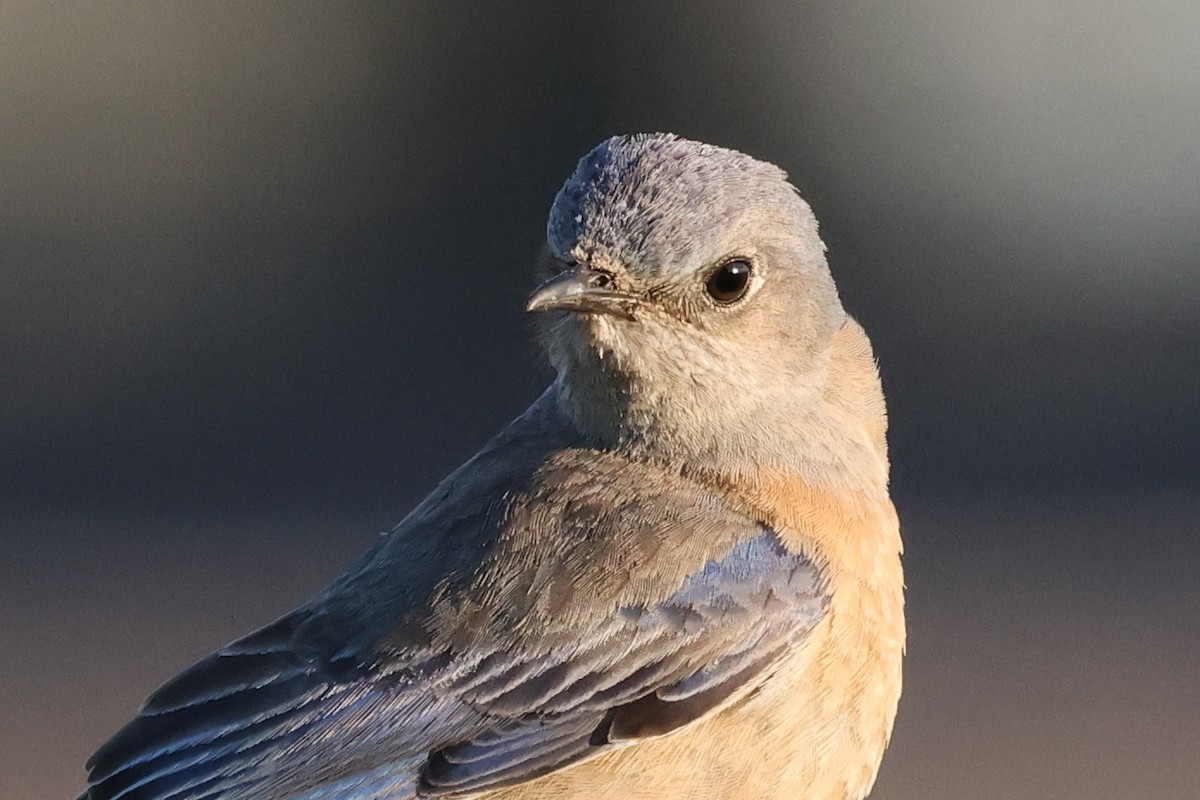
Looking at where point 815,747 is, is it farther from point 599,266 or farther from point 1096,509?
point 1096,509

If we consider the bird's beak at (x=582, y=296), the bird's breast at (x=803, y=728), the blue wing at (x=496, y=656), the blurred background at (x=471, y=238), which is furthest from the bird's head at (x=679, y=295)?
the blurred background at (x=471, y=238)

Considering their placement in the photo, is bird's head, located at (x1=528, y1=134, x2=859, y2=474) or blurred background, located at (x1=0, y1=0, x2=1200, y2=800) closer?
bird's head, located at (x1=528, y1=134, x2=859, y2=474)

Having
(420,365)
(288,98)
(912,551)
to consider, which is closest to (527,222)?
(420,365)

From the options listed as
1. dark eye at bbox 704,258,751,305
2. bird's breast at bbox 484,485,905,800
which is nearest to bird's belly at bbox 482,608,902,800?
bird's breast at bbox 484,485,905,800

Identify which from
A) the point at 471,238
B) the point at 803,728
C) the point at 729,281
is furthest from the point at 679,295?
the point at 471,238

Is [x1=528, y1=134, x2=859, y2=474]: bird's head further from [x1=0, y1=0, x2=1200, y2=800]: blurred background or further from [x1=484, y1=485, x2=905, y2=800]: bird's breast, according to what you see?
[x1=0, y1=0, x2=1200, y2=800]: blurred background

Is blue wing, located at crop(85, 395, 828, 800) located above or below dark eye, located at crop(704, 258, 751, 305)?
below

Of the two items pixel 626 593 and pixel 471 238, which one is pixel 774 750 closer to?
pixel 626 593
